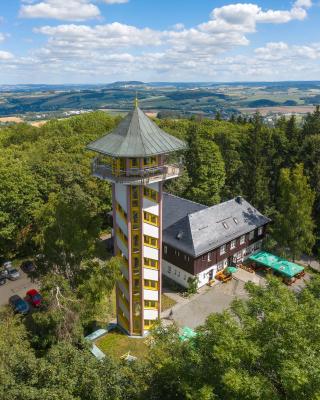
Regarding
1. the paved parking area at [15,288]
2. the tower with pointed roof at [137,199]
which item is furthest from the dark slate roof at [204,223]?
the paved parking area at [15,288]

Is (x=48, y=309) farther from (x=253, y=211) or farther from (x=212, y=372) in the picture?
(x=253, y=211)

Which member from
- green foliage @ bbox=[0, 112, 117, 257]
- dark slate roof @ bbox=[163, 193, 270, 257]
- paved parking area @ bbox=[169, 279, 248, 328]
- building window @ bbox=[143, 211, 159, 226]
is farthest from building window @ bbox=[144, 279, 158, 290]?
green foliage @ bbox=[0, 112, 117, 257]

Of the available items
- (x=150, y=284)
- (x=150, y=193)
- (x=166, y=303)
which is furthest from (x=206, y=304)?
(x=150, y=193)

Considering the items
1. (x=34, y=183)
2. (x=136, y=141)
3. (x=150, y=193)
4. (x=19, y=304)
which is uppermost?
(x=136, y=141)

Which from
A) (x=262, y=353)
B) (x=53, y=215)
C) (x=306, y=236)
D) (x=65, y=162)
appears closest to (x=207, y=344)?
(x=262, y=353)

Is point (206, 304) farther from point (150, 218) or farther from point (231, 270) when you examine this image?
point (150, 218)

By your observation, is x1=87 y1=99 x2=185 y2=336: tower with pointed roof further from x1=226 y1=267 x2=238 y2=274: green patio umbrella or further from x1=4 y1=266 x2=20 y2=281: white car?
x1=4 y1=266 x2=20 y2=281: white car
